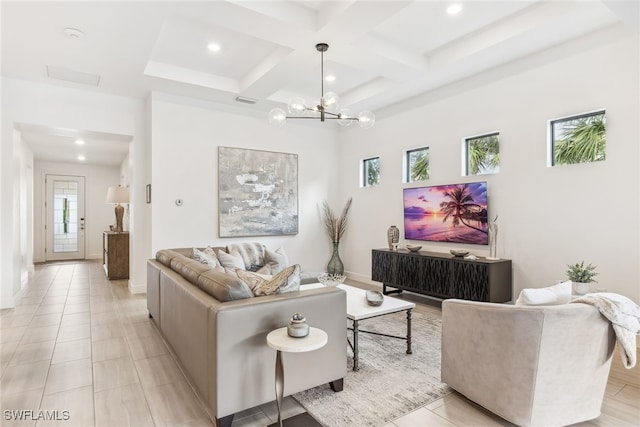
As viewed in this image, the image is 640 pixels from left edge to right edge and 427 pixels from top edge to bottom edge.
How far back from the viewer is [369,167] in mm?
6664

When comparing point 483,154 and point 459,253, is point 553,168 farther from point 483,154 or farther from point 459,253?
point 459,253

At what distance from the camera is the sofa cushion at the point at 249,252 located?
4.62 m

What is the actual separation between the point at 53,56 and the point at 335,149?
4747 mm

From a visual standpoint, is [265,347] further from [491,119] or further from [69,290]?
[69,290]

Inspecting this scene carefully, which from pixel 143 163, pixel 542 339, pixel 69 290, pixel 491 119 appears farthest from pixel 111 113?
pixel 542 339

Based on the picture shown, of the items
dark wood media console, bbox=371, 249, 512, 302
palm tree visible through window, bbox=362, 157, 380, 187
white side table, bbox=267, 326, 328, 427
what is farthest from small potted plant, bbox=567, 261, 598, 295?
palm tree visible through window, bbox=362, 157, 380, 187

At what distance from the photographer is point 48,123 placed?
188 inches

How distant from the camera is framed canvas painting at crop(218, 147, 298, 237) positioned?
5777 mm

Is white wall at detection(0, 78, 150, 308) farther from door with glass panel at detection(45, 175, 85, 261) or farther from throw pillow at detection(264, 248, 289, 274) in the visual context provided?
door with glass panel at detection(45, 175, 85, 261)

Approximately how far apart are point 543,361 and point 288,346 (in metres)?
1.43

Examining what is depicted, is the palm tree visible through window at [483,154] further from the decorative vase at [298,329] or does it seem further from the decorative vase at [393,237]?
the decorative vase at [298,329]

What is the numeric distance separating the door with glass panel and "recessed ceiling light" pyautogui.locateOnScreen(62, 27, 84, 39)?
762 centimetres

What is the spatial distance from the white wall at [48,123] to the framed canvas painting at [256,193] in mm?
1259

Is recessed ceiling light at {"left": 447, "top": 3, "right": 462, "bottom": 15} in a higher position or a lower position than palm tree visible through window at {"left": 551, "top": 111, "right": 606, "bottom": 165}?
higher
